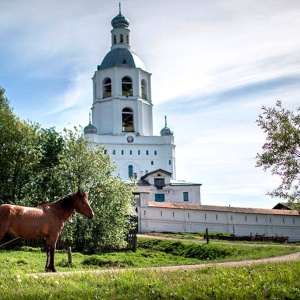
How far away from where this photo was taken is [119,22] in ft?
281

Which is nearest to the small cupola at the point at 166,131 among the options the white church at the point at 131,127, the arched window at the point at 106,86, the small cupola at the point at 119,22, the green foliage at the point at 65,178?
the white church at the point at 131,127

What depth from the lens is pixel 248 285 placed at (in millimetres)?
9383

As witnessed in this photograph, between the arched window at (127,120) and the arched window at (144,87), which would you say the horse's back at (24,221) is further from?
the arched window at (144,87)

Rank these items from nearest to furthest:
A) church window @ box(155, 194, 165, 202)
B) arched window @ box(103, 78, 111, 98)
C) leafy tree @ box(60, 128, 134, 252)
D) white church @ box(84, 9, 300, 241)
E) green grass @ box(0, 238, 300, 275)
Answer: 1. green grass @ box(0, 238, 300, 275)
2. leafy tree @ box(60, 128, 134, 252)
3. church window @ box(155, 194, 165, 202)
4. white church @ box(84, 9, 300, 241)
5. arched window @ box(103, 78, 111, 98)

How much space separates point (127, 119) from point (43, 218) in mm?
69697

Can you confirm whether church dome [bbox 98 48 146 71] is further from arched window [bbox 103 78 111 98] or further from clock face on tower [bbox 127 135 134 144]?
clock face on tower [bbox 127 135 134 144]

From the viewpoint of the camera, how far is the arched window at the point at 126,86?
8104 centimetres

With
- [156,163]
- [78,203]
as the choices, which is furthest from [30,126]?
[156,163]

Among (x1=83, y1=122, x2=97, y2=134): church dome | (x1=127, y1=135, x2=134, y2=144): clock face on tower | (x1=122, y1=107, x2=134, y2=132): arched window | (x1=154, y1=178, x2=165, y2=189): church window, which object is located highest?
(x1=122, y1=107, x2=134, y2=132): arched window

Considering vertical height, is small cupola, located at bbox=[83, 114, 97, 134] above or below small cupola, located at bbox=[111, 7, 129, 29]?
below

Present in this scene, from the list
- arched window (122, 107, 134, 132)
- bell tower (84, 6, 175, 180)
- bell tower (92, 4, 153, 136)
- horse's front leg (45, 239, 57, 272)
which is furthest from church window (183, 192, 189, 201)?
horse's front leg (45, 239, 57, 272)

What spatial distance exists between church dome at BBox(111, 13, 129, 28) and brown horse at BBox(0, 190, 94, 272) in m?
76.5

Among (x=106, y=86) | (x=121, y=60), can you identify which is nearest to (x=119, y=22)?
(x=121, y=60)

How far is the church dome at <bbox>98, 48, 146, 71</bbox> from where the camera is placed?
80.9 meters
